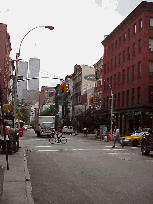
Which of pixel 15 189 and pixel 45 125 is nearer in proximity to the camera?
pixel 15 189

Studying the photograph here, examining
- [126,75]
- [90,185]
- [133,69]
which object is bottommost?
[90,185]

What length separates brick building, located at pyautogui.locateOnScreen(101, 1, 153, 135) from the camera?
158 feet

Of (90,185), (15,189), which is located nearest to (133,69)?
(90,185)

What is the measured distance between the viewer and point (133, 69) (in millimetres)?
52688

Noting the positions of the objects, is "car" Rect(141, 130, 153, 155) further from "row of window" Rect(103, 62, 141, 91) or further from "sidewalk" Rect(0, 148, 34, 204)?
Result: "row of window" Rect(103, 62, 141, 91)

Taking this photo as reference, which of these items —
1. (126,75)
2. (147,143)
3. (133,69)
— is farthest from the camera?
(126,75)

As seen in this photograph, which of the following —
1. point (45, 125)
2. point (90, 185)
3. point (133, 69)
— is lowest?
point (90, 185)

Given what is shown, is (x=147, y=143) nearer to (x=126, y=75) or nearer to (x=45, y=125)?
(x=45, y=125)

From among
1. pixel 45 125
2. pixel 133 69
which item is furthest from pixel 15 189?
pixel 133 69

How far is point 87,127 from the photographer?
182ft

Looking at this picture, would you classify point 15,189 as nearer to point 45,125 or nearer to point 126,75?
point 45,125

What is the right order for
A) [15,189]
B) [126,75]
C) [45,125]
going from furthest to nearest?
1. [126,75]
2. [45,125]
3. [15,189]

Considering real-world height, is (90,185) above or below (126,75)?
below

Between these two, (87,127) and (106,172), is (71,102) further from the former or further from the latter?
(106,172)
